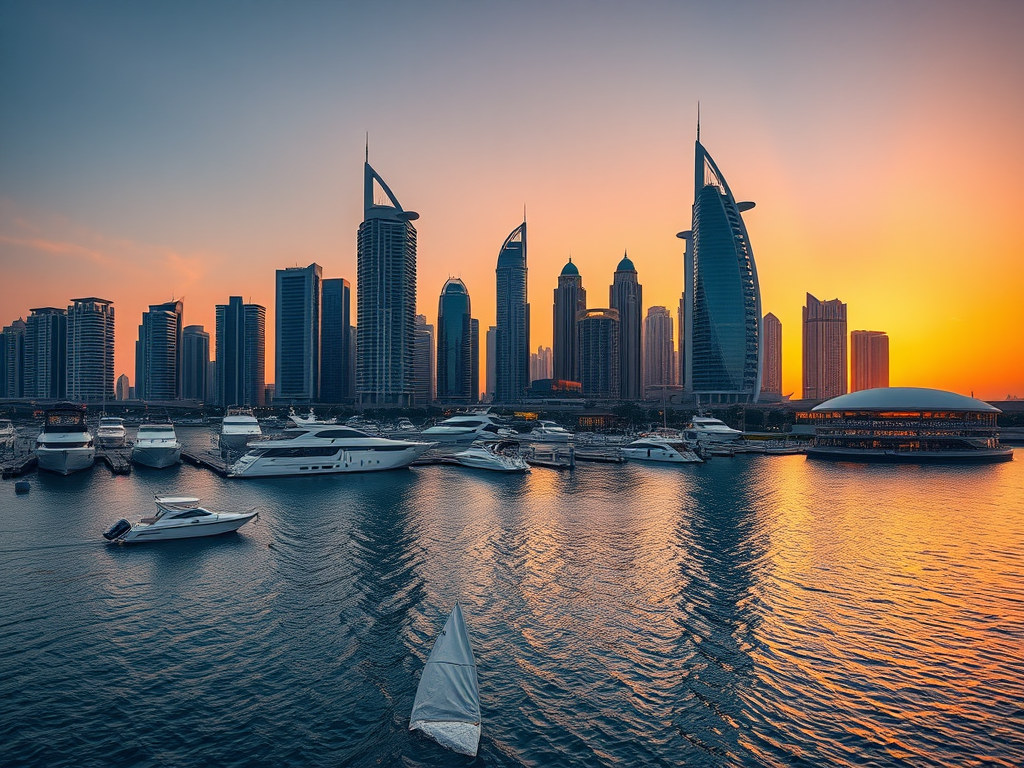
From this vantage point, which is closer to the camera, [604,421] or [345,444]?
[345,444]

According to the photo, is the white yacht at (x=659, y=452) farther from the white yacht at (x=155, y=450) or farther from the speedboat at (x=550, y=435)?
the white yacht at (x=155, y=450)

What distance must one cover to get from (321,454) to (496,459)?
2493 cm

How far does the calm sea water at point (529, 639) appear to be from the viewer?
55.8ft

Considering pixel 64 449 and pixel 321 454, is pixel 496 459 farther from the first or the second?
pixel 64 449

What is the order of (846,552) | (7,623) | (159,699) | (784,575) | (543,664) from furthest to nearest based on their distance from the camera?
(846,552) → (784,575) → (7,623) → (543,664) → (159,699)

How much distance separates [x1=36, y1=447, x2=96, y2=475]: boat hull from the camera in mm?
68812

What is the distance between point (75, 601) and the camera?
88.6 ft

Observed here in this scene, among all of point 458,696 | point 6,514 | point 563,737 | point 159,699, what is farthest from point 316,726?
point 6,514

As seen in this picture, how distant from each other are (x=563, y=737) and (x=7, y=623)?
26085 mm

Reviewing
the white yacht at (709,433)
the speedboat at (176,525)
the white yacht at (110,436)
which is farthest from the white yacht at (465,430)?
the speedboat at (176,525)

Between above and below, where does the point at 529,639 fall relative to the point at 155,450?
below

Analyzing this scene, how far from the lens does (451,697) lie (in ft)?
57.9

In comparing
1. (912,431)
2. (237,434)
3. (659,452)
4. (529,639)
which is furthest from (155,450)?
(912,431)

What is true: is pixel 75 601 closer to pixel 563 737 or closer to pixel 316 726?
pixel 316 726
